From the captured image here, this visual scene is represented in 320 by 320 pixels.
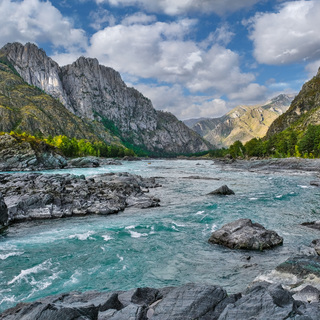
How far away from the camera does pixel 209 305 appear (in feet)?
25.5

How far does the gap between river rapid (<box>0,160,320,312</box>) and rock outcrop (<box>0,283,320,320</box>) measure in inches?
168

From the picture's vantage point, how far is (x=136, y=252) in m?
17.1

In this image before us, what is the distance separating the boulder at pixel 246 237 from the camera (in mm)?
17016

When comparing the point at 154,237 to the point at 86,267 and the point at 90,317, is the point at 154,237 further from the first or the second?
the point at 90,317

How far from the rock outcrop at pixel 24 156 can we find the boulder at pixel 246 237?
3437 inches

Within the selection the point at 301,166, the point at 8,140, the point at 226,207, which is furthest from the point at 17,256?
the point at 8,140

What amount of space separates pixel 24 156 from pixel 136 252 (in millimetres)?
88591

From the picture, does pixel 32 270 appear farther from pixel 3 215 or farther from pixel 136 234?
pixel 3 215

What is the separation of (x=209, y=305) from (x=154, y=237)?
495 inches

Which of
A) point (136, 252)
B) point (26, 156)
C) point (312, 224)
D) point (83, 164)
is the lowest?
point (312, 224)

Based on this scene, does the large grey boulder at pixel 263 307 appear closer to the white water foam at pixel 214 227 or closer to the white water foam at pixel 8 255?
the white water foam at pixel 214 227

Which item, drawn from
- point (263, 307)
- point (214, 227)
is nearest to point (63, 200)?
point (214, 227)

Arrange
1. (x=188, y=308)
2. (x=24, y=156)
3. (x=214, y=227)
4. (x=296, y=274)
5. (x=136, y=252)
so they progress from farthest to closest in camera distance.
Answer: (x=24, y=156) < (x=214, y=227) < (x=136, y=252) < (x=296, y=274) < (x=188, y=308)

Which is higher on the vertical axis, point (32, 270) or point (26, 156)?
point (26, 156)
